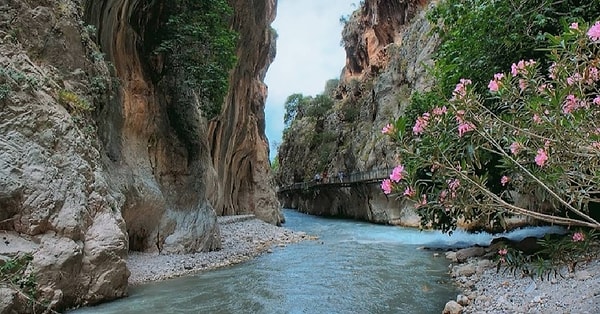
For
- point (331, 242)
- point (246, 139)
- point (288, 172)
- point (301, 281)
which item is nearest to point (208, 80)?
point (301, 281)

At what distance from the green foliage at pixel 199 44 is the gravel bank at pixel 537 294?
9.42m

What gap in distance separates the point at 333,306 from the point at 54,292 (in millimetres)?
4176

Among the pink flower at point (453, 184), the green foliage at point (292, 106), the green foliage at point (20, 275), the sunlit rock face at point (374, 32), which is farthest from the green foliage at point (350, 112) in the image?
the pink flower at point (453, 184)

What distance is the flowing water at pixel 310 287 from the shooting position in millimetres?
6863

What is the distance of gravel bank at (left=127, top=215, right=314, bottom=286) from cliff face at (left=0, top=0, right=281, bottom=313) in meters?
0.54

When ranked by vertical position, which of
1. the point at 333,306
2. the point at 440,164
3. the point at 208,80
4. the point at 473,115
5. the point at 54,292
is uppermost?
the point at 208,80

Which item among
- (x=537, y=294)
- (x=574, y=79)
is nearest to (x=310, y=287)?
(x=537, y=294)

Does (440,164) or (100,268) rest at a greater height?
(440,164)

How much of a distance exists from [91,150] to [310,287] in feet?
16.4

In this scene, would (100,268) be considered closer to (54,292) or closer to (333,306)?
(54,292)

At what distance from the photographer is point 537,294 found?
6348 millimetres

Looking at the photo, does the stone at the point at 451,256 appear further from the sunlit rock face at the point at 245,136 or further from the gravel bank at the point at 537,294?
the sunlit rock face at the point at 245,136

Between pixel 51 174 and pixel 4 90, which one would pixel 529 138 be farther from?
pixel 4 90

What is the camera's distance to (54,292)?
579cm
